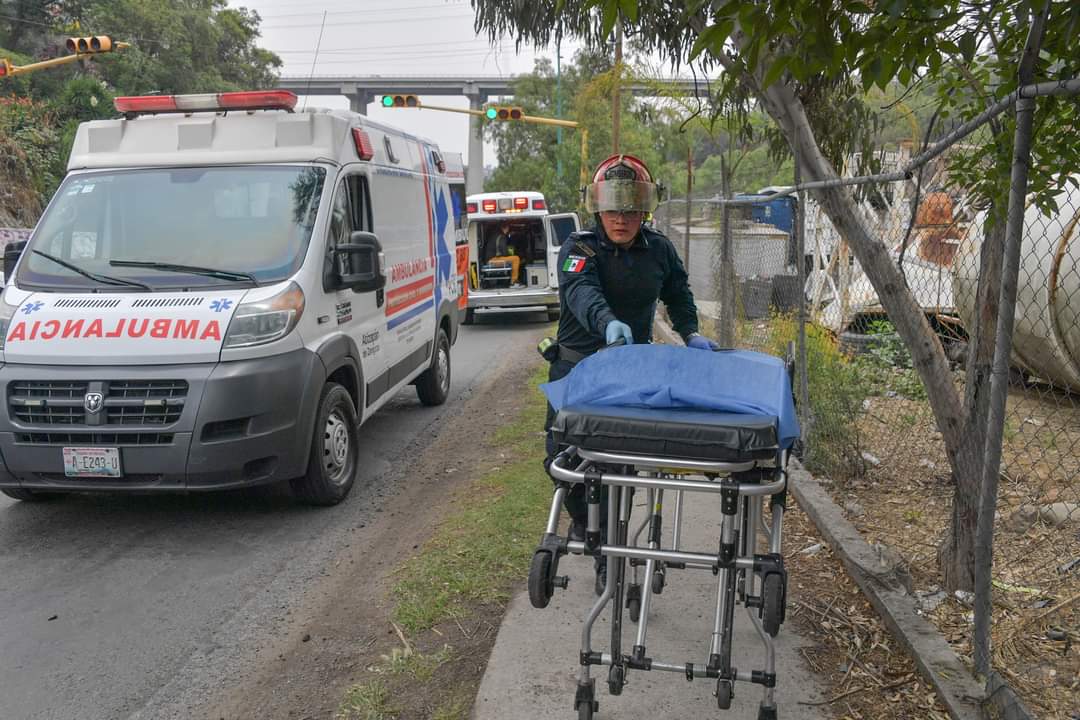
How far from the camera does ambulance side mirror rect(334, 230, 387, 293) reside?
5980 mm

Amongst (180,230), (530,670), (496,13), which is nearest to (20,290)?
(180,230)

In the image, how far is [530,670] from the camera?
3611mm

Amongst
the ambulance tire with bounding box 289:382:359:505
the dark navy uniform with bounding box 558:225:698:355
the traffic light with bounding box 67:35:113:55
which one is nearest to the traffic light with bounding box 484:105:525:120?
the traffic light with bounding box 67:35:113:55

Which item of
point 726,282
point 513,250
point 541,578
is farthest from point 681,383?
point 513,250

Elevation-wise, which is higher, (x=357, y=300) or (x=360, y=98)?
(x=360, y=98)

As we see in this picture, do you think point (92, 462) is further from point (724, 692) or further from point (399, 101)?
point (399, 101)

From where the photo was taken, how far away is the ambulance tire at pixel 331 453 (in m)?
5.70

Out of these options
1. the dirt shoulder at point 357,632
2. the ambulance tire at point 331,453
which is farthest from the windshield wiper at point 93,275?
the dirt shoulder at point 357,632

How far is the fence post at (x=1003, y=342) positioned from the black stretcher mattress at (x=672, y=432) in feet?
2.80

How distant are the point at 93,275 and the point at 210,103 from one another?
1474 mm

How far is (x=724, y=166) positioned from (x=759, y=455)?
5.52 meters

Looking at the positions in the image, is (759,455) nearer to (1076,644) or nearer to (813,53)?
(813,53)

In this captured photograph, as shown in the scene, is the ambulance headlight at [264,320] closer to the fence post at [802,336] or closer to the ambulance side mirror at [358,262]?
the ambulance side mirror at [358,262]

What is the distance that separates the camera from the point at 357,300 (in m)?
6.44
